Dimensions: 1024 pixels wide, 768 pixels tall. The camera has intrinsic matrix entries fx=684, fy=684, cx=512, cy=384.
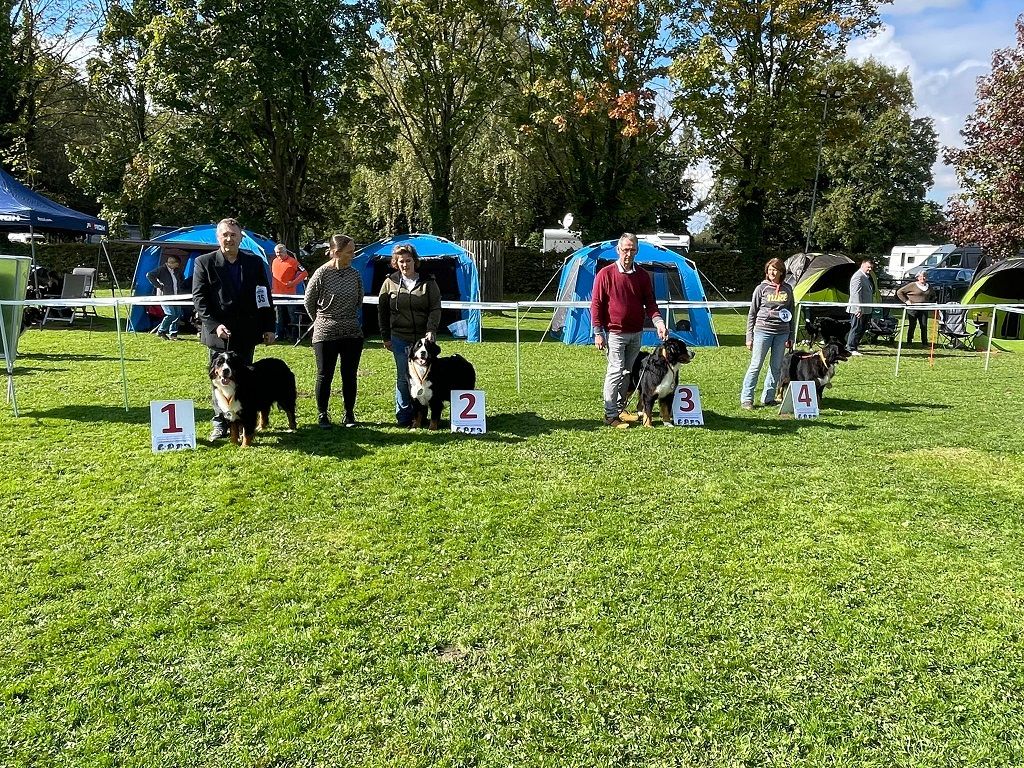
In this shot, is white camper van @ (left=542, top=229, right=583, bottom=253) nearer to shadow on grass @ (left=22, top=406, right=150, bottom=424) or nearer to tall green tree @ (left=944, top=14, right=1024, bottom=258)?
tall green tree @ (left=944, top=14, right=1024, bottom=258)

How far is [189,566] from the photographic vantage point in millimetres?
3408

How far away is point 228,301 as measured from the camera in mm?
5219

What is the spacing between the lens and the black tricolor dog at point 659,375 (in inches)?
241

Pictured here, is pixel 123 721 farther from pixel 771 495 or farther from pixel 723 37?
pixel 723 37

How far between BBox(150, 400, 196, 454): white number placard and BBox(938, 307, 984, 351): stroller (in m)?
13.0

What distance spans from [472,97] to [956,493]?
18.3 m

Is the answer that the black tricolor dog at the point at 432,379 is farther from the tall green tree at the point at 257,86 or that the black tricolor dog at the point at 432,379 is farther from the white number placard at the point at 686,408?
the tall green tree at the point at 257,86

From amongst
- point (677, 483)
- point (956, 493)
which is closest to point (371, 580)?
point (677, 483)

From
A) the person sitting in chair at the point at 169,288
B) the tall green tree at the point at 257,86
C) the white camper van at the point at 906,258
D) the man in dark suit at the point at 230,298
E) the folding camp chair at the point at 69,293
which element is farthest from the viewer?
the white camper van at the point at 906,258

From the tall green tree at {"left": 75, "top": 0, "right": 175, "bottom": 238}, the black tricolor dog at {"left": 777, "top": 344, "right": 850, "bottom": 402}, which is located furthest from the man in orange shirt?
the black tricolor dog at {"left": 777, "top": 344, "right": 850, "bottom": 402}

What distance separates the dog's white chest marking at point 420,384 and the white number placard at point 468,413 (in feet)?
0.77

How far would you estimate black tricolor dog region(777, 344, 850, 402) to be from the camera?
6.94 metres

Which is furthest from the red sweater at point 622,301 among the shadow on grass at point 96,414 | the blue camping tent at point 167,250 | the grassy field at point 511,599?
the blue camping tent at point 167,250

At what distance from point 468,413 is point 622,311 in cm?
160
